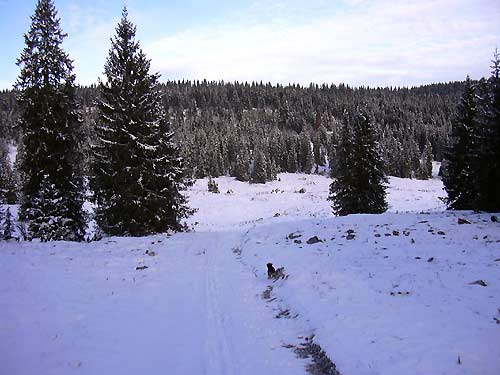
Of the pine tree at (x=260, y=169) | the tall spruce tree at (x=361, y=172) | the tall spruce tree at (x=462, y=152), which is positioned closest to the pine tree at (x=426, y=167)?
the pine tree at (x=260, y=169)

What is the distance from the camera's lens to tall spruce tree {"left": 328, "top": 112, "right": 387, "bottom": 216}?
95.7ft

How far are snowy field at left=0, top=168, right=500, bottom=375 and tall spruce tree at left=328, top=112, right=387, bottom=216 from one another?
480 inches

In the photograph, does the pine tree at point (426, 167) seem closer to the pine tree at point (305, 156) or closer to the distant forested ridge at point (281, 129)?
the distant forested ridge at point (281, 129)

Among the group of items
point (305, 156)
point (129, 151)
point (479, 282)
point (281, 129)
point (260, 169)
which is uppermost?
point (281, 129)

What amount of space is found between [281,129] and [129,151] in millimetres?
149263

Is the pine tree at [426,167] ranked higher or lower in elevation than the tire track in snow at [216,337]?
higher

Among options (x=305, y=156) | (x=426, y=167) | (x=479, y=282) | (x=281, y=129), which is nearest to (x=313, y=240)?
(x=479, y=282)

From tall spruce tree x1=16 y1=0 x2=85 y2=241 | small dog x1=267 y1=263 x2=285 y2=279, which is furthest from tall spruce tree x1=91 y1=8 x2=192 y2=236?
small dog x1=267 y1=263 x2=285 y2=279

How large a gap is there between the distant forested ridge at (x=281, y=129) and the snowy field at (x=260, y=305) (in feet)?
184

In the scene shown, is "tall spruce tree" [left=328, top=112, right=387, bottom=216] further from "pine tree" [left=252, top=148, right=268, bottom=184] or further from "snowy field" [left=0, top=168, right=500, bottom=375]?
"pine tree" [left=252, top=148, right=268, bottom=184]

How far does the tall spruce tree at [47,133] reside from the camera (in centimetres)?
1859

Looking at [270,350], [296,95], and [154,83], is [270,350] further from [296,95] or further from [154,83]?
[296,95]

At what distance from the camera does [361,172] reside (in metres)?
29.2

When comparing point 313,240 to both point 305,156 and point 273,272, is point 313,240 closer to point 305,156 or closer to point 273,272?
point 273,272
